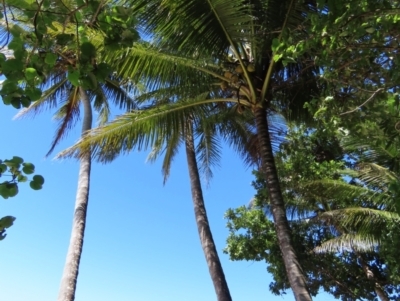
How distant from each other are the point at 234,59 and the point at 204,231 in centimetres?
385

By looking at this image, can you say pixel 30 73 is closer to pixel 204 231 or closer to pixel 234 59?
pixel 234 59

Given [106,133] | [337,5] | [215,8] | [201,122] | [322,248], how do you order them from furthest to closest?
1. [322,248]
2. [201,122]
3. [106,133]
4. [215,8]
5. [337,5]

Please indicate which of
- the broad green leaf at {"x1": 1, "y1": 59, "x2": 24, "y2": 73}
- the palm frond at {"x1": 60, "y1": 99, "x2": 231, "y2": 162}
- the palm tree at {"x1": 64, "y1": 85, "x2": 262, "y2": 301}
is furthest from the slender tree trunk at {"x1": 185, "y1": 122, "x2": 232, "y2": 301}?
the broad green leaf at {"x1": 1, "y1": 59, "x2": 24, "y2": 73}

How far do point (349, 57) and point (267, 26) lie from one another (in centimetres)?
290

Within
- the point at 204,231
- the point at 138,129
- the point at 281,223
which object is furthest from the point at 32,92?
the point at 204,231

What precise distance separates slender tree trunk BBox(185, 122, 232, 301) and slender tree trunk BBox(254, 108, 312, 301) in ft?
6.91

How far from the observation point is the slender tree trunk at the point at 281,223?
17.5 ft

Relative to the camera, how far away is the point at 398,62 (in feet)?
10.2

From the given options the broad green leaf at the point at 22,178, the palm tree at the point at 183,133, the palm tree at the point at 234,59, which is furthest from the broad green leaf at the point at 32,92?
the palm tree at the point at 183,133

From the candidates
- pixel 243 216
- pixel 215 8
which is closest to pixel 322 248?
pixel 243 216

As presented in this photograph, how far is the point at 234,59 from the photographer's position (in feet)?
25.1

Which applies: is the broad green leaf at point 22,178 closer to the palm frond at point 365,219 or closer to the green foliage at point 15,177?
Result: the green foliage at point 15,177

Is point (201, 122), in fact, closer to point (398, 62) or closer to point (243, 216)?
point (243, 216)

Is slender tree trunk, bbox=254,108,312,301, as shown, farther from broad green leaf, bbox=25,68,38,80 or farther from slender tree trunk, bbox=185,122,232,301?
broad green leaf, bbox=25,68,38,80
